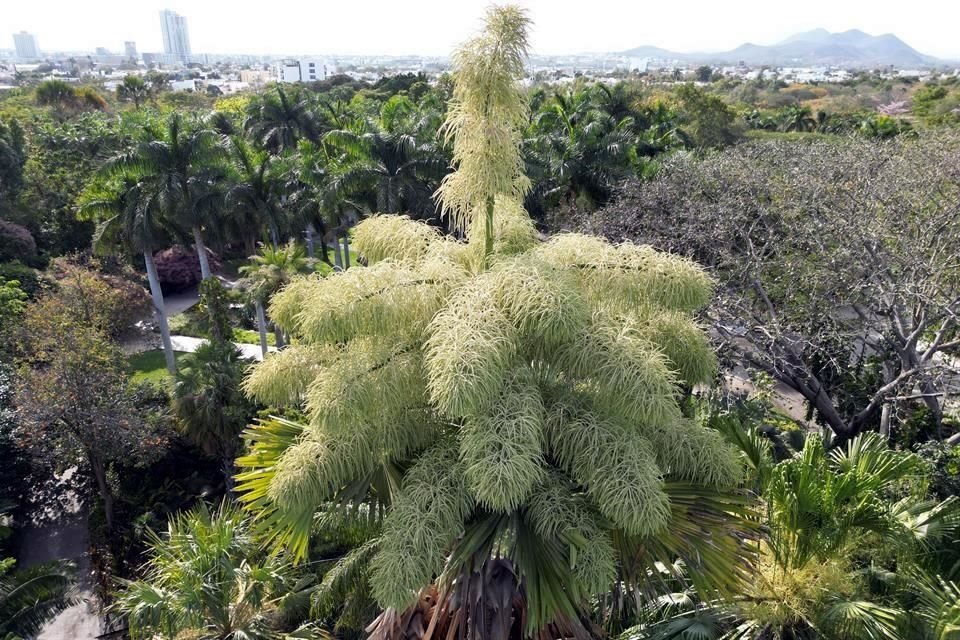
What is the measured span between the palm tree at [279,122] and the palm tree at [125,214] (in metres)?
12.3

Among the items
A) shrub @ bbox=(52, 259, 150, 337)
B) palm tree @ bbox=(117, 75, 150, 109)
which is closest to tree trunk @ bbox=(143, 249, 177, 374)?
shrub @ bbox=(52, 259, 150, 337)

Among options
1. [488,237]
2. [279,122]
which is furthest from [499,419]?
[279,122]

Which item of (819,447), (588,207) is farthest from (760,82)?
(819,447)

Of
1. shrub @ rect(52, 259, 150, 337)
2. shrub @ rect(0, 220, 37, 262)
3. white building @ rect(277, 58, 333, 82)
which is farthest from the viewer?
white building @ rect(277, 58, 333, 82)

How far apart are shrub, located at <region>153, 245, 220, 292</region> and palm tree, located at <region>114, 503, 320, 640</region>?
798 inches

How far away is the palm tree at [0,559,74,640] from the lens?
7.57m

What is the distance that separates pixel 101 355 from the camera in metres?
12.4

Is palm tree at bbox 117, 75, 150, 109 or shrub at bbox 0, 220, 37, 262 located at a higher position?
palm tree at bbox 117, 75, 150, 109

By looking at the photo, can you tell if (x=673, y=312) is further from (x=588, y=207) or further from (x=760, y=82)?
(x=760, y=82)

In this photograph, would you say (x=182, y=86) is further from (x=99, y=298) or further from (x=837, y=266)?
(x=837, y=266)

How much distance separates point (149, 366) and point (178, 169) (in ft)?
21.9

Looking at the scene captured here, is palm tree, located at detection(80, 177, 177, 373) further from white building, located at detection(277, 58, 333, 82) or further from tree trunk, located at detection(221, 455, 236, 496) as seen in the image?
white building, located at detection(277, 58, 333, 82)

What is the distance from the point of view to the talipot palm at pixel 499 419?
3.88m

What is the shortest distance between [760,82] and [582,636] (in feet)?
370
